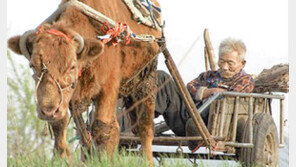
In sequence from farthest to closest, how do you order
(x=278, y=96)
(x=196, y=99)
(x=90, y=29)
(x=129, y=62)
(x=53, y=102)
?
(x=278, y=96) → (x=196, y=99) → (x=129, y=62) → (x=90, y=29) → (x=53, y=102)

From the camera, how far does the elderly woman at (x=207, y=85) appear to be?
239 inches

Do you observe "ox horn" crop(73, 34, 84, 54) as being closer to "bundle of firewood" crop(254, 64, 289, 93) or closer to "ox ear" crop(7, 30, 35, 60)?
"ox ear" crop(7, 30, 35, 60)

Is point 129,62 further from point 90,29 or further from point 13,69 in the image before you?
point 13,69

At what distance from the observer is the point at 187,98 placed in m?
5.23

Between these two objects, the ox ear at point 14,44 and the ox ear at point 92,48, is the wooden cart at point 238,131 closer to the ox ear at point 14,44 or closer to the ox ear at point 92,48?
the ox ear at point 92,48

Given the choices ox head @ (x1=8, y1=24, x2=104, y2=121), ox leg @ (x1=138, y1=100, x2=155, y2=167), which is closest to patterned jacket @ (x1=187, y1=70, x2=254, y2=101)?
ox leg @ (x1=138, y1=100, x2=155, y2=167)

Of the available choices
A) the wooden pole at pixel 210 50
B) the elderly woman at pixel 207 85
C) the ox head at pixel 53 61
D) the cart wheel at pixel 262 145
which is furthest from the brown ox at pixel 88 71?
the wooden pole at pixel 210 50

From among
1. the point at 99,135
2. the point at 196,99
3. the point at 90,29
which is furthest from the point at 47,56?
the point at 196,99

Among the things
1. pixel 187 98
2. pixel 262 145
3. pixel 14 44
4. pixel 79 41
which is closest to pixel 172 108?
pixel 187 98

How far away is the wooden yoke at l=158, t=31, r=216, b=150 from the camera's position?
493 centimetres

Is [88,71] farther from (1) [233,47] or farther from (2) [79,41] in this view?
(1) [233,47]

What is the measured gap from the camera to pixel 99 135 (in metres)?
4.65

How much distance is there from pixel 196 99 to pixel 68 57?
2522 mm

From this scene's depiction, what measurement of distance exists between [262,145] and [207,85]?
3.04 ft
